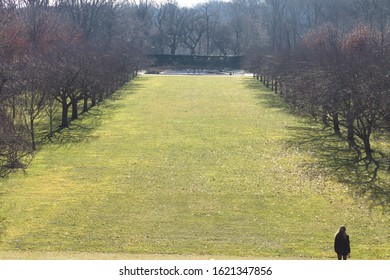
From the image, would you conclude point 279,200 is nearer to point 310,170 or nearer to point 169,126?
point 310,170

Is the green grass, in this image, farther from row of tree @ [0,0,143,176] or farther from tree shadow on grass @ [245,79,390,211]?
row of tree @ [0,0,143,176]

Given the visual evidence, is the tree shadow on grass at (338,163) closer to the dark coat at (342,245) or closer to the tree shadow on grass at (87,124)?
the dark coat at (342,245)

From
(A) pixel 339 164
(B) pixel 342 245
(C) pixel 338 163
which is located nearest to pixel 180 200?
A: (A) pixel 339 164

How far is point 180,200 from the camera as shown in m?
21.7

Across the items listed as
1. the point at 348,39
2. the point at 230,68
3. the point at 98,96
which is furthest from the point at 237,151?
the point at 230,68

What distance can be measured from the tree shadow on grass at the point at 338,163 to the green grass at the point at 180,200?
0.44 m

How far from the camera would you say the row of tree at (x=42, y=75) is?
28.0m

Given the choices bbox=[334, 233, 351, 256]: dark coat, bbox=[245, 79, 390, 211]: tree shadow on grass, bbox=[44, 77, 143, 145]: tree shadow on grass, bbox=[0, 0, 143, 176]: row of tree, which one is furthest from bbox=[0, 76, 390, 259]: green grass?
bbox=[334, 233, 351, 256]: dark coat

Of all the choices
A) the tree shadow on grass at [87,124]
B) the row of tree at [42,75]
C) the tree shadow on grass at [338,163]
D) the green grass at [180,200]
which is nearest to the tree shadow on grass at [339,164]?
the tree shadow on grass at [338,163]

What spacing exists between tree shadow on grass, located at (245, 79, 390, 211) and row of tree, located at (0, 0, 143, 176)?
14301mm

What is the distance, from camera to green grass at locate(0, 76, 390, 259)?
16828 millimetres

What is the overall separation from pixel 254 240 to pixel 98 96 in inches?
1360

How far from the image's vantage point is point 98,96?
162 ft

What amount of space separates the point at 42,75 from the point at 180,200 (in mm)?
18397
